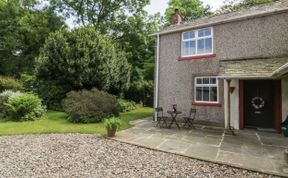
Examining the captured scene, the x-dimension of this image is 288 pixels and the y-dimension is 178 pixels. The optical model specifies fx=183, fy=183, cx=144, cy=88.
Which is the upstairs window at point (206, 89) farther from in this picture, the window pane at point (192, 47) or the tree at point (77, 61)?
the tree at point (77, 61)

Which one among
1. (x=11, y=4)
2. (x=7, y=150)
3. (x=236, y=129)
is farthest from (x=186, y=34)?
(x=11, y=4)

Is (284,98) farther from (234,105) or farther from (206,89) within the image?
(206,89)

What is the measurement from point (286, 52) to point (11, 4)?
28.9 meters

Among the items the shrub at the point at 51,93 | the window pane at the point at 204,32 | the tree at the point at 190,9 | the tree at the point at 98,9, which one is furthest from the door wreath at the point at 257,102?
the tree at the point at 190,9

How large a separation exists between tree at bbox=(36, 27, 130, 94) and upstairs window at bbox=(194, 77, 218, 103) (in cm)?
691

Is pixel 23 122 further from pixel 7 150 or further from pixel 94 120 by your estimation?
pixel 7 150

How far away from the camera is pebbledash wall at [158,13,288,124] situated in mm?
8750

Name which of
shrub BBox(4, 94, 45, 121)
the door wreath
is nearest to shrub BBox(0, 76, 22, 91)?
shrub BBox(4, 94, 45, 121)

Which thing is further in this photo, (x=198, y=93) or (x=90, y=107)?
(x=90, y=107)

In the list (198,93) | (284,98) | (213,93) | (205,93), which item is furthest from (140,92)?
(284,98)

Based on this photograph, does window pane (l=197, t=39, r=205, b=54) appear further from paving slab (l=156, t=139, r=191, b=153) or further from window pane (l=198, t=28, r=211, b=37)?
paving slab (l=156, t=139, r=191, b=153)

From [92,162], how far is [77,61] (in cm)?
940

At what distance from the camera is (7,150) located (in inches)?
239

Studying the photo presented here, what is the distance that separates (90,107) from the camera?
1120cm
